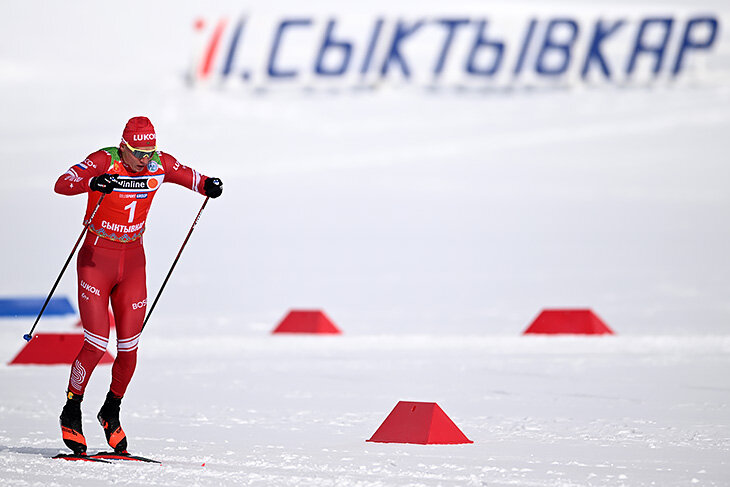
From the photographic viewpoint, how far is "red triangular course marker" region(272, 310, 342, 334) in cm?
978

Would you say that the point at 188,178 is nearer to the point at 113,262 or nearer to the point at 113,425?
the point at 113,262

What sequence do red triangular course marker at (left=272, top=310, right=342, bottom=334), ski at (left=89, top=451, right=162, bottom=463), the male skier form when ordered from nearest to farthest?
ski at (left=89, top=451, right=162, bottom=463) < the male skier < red triangular course marker at (left=272, top=310, right=342, bottom=334)

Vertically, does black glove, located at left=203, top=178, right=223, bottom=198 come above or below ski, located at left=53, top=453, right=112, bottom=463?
above

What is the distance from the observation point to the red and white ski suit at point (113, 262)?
527 centimetres

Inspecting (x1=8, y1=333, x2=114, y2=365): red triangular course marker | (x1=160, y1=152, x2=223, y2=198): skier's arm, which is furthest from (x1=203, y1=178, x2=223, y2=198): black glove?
(x1=8, y1=333, x2=114, y2=365): red triangular course marker

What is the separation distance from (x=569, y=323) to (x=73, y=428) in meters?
4.88

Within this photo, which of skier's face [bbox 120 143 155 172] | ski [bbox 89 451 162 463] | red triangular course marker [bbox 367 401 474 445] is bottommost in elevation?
ski [bbox 89 451 162 463]

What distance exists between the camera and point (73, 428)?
5156mm

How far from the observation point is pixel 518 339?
9109 millimetres

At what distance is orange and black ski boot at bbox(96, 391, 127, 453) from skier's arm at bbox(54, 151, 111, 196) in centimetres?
76

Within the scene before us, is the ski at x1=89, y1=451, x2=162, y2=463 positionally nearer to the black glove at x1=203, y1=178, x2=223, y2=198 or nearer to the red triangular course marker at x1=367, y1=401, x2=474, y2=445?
the red triangular course marker at x1=367, y1=401, x2=474, y2=445

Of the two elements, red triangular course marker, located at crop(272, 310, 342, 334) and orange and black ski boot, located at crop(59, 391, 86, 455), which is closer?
orange and black ski boot, located at crop(59, 391, 86, 455)

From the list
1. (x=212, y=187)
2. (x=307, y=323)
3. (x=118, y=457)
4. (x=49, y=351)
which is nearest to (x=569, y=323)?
(x=307, y=323)

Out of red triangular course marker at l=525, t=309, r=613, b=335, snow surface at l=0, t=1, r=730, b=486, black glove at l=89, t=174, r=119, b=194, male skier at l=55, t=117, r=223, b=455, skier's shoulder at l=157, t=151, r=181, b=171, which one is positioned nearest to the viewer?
black glove at l=89, t=174, r=119, b=194
